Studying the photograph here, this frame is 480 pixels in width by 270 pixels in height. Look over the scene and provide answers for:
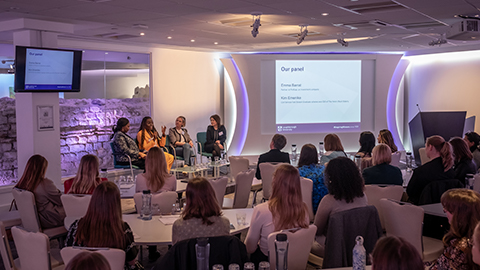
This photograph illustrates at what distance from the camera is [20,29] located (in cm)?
683

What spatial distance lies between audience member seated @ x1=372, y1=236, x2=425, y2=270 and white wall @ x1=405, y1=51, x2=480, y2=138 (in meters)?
10.6

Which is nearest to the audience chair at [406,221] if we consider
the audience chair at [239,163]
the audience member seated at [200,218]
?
the audience member seated at [200,218]

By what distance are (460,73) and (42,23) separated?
10.0m

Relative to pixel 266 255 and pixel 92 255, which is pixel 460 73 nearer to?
pixel 266 255

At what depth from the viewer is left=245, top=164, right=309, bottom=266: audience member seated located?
3547mm

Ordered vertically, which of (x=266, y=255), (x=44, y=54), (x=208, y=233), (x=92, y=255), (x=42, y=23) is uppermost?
(x=42, y=23)

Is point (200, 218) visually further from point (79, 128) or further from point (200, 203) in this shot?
point (79, 128)

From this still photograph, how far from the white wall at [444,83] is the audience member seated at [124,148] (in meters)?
8.13

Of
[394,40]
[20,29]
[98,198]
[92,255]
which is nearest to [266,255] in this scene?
[98,198]

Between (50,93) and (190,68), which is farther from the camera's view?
(190,68)

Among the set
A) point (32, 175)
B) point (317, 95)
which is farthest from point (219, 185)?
point (317, 95)

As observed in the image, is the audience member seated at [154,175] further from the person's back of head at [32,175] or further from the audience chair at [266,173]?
the audience chair at [266,173]

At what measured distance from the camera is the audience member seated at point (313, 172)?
517cm

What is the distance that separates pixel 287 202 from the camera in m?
3.57
